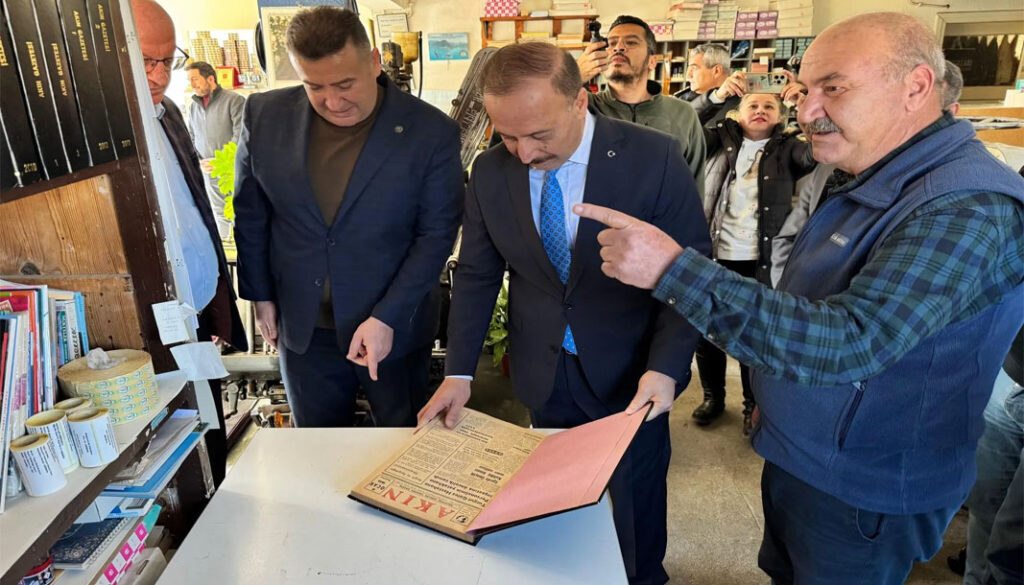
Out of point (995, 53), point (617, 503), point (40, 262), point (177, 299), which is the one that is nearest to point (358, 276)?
point (177, 299)

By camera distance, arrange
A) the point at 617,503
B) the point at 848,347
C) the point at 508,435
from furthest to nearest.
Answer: the point at 617,503 < the point at 508,435 < the point at 848,347

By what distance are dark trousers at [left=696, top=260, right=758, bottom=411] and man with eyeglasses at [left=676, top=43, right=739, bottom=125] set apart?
0.77 meters

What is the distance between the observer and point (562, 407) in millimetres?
1543

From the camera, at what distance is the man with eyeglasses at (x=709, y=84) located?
3.13 meters

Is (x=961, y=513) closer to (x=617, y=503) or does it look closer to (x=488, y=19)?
(x=617, y=503)

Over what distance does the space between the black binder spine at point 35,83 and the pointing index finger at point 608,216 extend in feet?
2.33

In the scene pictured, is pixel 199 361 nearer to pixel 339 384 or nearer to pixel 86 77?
pixel 86 77

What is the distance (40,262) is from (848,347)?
125cm

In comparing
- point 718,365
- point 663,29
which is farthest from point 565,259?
point 663,29

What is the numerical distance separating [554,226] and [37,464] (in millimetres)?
992

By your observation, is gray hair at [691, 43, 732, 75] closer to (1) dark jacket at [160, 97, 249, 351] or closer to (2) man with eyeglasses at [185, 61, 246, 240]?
(1) dark jacket at [160, 97, 249, 351]

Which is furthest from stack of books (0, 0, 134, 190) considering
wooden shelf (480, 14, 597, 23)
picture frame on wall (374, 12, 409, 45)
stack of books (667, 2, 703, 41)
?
stack of books (667, 2, 703, 41)

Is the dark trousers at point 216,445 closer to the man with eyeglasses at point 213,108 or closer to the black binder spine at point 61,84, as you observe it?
the black binder spine at point 61,84

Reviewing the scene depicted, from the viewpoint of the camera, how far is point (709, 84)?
3.57 metres
